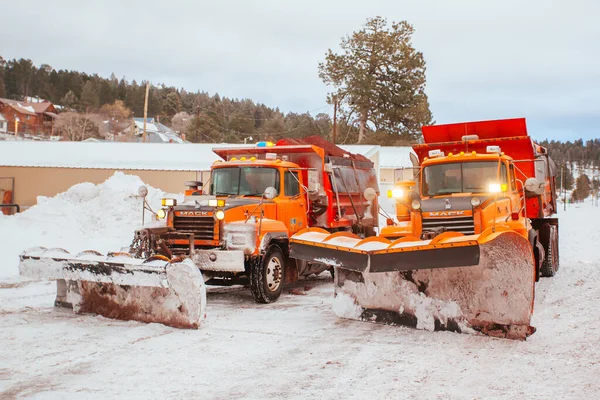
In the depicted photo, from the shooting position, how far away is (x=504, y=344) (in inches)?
250

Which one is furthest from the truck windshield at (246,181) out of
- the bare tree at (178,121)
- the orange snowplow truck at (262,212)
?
the bare tree at (178,121)

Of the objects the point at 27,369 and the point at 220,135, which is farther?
the point at 220,135

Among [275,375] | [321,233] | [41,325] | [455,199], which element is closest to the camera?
[275,375]

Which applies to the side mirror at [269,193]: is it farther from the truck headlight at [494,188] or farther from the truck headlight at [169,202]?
the truck headlight at [494,188]

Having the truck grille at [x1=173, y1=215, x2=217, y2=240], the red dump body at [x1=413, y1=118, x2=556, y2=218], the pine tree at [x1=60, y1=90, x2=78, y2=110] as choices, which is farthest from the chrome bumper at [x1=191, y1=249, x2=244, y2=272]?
the pine tree at [x1=60, y1=90, x2=78, y2=110]

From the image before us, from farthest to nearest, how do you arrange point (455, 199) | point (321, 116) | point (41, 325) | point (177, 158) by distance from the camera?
1. point (321, 116)
2. point (177, 158)
3. point (455, 199)
4. point (41, 325)

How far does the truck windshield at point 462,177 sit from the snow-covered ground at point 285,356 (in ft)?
6.85

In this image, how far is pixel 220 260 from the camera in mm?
8625

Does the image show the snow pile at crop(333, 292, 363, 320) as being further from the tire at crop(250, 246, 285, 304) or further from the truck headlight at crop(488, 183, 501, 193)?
the truck headlight at crop(488, 183, 501, 193)

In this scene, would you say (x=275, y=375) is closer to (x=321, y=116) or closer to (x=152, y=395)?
(x=152, y=395)

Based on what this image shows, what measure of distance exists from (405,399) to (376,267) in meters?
2.23

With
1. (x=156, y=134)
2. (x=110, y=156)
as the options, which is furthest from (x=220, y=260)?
(x=156, y=134)

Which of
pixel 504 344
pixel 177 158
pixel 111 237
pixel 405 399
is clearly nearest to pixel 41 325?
pixel 405 399

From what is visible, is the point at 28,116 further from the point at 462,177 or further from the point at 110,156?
the point at 462,177
